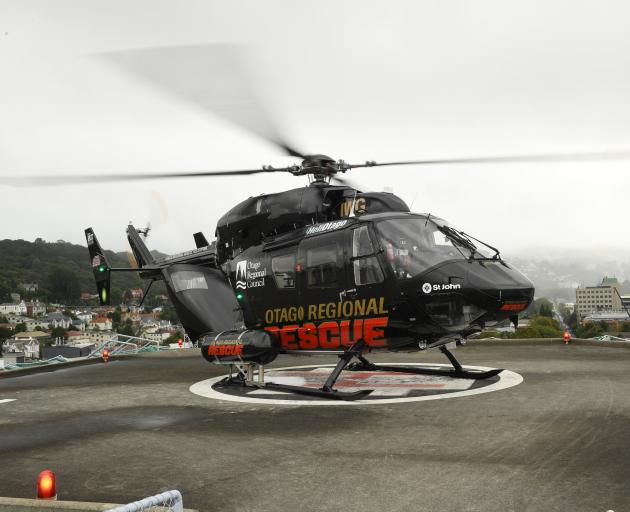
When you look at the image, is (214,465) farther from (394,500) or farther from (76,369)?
(76,369)

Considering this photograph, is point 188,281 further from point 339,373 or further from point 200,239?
point 339,373

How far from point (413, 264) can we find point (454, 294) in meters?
0.93

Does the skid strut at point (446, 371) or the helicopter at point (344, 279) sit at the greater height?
the helicopter at point (344, 279)

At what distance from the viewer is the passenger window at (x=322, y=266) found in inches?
448

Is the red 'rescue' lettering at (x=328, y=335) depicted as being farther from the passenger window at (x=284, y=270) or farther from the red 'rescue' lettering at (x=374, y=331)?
the passenger window at (x=284, y=270)

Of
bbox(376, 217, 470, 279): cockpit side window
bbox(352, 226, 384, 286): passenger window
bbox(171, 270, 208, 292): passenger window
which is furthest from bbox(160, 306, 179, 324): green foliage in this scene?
bbox(376, 217, 470, 279): cockpit side window

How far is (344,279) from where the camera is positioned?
11219mm

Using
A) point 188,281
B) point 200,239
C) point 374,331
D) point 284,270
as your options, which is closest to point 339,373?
point 374,331

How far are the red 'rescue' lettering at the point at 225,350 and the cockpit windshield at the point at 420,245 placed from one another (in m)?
3.99

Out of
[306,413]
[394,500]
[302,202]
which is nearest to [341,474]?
[394,500]

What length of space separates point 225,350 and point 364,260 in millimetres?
3896

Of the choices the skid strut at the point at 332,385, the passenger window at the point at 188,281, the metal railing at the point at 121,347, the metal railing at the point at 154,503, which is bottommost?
the metal railing at the point at 121,347

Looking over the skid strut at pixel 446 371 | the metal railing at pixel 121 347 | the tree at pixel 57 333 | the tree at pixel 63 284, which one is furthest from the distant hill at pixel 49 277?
the skid strut at pixel 446 371

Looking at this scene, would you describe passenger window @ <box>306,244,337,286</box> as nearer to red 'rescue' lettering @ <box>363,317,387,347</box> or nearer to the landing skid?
red 'rescue' lettering @ <box>363,317,387,347</box>
